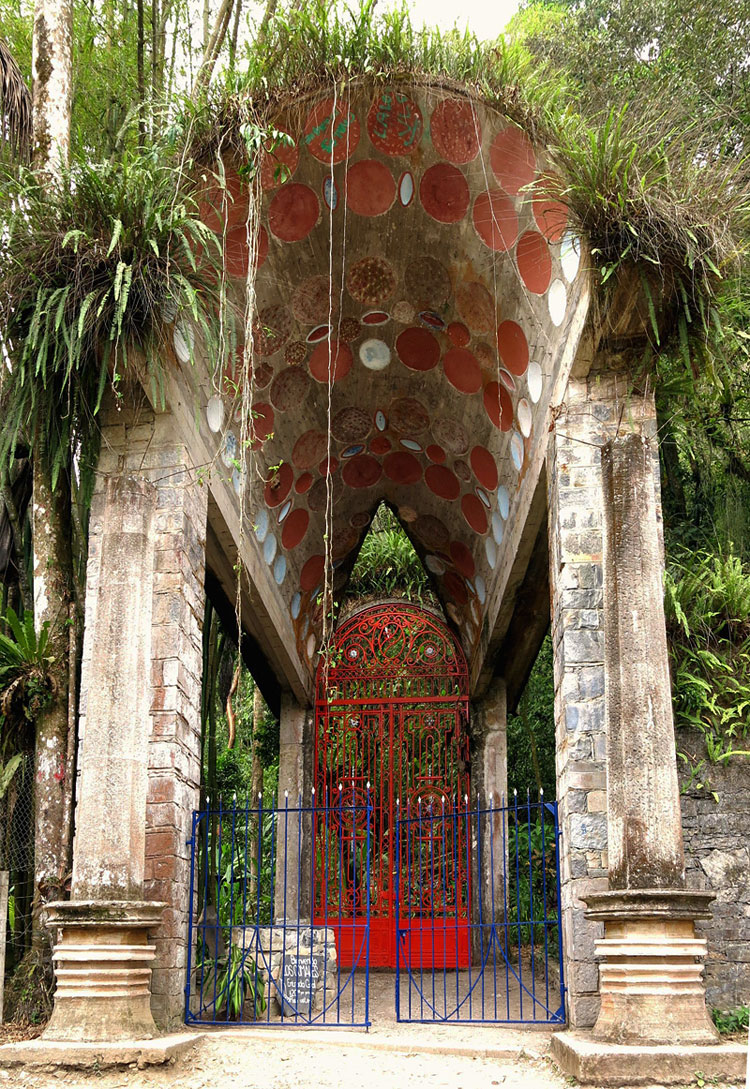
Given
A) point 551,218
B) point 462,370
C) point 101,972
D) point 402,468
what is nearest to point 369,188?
point 551,218

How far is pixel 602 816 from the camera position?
16.1 feet

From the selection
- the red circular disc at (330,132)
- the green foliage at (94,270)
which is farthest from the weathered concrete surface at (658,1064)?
the red circular disc at (330,132)

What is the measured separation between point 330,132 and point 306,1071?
5197 millimetres

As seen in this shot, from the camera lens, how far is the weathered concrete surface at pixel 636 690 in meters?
4.36

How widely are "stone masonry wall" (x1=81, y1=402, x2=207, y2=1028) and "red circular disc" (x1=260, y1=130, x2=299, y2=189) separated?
1636 millimetres

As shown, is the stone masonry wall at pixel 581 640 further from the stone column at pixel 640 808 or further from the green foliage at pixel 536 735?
the green foliage at pixel 536 735

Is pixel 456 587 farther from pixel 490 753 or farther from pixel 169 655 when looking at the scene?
pixel 169 655

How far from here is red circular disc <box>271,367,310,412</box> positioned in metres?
7.50

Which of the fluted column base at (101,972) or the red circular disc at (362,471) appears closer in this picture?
the fluted column base at (101,972)

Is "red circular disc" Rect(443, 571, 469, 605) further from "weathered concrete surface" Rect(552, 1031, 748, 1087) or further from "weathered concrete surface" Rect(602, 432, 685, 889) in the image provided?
"weathered concrete surface" Rect(552, 1031, 748, 1087)

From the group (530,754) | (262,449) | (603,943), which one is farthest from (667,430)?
(530,754)

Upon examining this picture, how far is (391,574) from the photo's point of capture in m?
10.7

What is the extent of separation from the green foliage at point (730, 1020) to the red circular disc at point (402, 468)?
547cm

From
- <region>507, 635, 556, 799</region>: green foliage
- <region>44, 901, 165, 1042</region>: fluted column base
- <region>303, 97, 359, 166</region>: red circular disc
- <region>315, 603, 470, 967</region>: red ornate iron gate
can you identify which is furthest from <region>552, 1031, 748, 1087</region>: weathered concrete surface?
<region>507, 635, 556, 799</region>: green foliage
